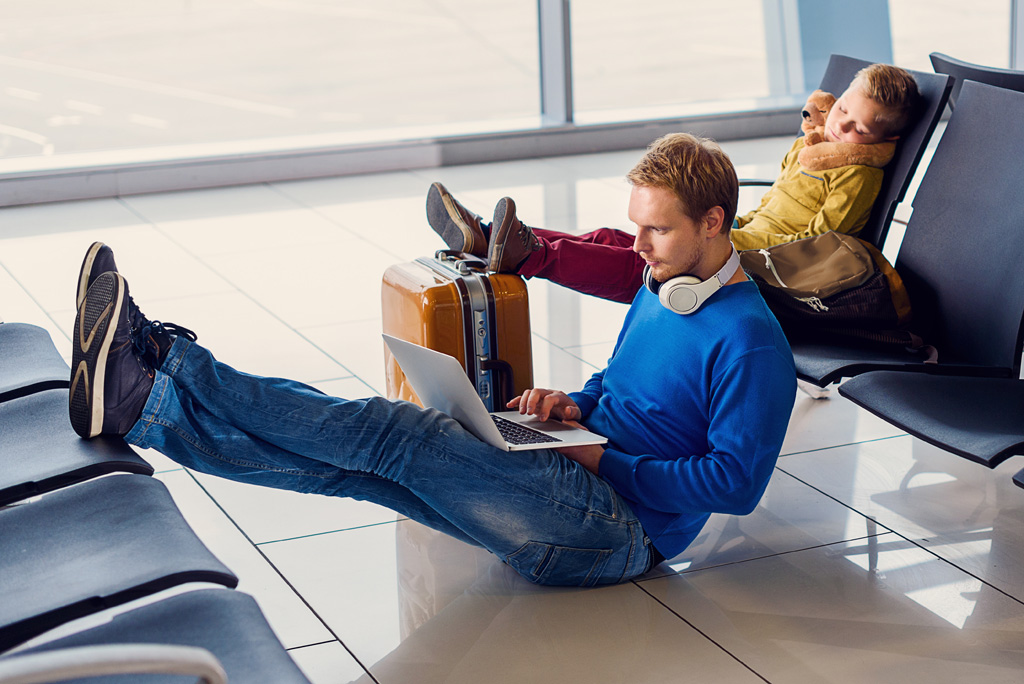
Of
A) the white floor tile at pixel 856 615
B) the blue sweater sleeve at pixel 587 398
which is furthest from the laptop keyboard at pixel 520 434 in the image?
the white floor tile at pixel 856 615

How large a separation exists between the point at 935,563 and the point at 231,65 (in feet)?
22.9

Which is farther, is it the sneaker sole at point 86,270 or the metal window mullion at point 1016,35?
the metal window mullion at point 1016,35

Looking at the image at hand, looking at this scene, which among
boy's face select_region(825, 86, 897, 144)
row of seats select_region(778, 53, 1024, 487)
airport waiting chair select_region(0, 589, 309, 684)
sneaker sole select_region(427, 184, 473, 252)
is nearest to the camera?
airport waiting chair select_region(0, 589, 309, 684)

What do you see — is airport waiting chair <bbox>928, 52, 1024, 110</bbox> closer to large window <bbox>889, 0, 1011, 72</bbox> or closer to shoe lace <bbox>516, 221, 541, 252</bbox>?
shoe lace <bbox>516, 221, 541, 252</bbox>

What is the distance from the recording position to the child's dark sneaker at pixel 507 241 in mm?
2486

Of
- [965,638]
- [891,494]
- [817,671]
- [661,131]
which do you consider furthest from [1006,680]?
[661,131]

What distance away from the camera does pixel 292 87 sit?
27.4 feet

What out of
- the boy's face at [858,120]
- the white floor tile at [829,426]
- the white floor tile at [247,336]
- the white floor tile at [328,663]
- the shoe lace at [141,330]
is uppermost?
the boy's face at [858,120]

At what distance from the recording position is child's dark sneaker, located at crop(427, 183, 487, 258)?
2.64m

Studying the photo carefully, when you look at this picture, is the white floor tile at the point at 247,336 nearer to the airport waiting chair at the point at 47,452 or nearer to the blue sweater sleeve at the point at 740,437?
the airport waiting chair at the point at 47,452

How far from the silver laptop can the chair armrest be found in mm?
890

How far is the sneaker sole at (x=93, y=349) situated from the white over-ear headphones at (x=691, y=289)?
35.1 inches

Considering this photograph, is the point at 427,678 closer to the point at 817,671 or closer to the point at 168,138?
the point at 817,671

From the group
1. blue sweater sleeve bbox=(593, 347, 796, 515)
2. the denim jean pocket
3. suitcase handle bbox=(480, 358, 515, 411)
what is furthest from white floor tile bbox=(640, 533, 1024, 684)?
suitcase handle bbox=(480, 358, 515, 411)
